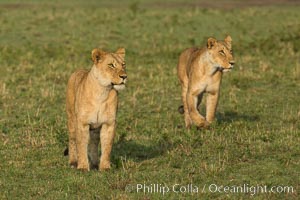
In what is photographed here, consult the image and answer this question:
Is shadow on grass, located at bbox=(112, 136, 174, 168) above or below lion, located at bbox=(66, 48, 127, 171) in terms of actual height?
below

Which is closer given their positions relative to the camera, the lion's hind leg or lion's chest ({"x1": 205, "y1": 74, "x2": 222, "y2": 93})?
the lion's hind leg

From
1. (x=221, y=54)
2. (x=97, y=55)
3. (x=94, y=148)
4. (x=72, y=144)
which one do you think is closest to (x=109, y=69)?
(x=97, y=55)

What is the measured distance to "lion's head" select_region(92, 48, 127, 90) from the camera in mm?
8609

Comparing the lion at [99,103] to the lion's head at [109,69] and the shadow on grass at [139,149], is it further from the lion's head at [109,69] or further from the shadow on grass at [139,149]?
the shadow on grass at [139,149]

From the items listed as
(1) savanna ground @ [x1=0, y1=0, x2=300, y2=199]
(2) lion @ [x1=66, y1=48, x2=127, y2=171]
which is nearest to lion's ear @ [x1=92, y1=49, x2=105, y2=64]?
(2) lion @ [x1=66, y1=48, x2=127, y2=171]

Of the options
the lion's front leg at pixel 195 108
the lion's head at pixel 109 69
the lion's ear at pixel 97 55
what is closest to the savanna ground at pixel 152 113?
the lion's front leg at pixel 195 108

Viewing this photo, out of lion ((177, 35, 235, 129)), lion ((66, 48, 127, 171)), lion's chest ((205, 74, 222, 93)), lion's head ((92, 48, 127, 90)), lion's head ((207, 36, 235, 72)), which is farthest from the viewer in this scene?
lion's chest ((205, 74, 222, 93))

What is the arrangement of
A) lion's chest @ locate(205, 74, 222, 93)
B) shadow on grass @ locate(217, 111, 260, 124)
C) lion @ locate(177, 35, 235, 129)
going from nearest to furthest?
lion @ locate(177, 35, 235, 129) → lion's chest @ locate(205, 74, 222, 93) → shadow on grass @ locate(217, 111, 260, 124)

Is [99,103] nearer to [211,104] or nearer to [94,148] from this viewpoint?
[94,148]

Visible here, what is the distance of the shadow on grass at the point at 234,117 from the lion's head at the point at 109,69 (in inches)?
164

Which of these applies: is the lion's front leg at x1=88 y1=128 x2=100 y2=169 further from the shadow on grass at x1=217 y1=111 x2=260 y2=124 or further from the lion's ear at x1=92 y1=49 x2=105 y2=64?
the shadow on grass at x1=217 y1=111 x2=260 y2=124

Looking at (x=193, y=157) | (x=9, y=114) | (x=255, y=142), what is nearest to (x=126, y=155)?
(x=193, y=157)

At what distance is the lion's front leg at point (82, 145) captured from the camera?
890cm

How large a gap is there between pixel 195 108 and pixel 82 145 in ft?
10.5
